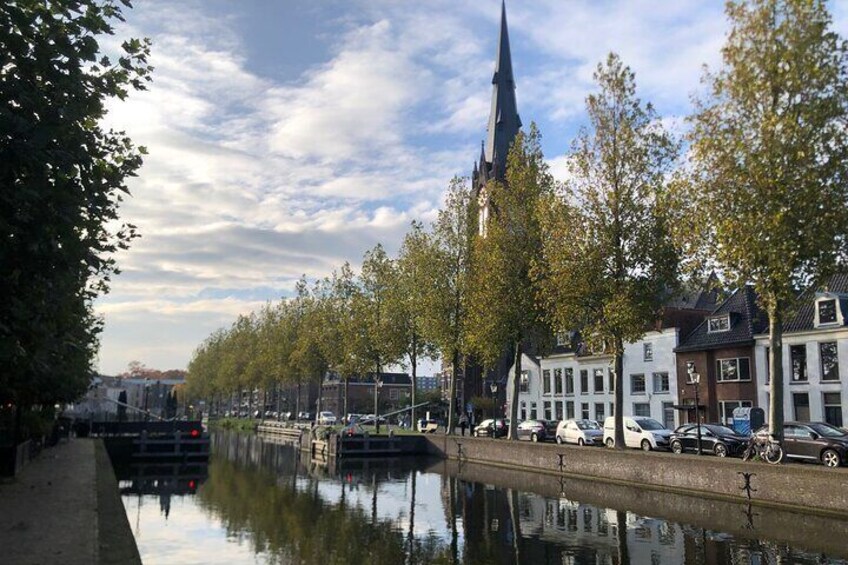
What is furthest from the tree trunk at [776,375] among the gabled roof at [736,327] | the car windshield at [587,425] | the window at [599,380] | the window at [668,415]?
the window at [599,380]

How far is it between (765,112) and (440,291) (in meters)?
26.7

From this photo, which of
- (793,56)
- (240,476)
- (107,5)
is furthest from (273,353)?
(107,5)

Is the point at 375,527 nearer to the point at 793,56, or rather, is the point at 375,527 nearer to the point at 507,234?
the point at 793,56

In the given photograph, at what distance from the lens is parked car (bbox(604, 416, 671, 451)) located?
37.2 meters

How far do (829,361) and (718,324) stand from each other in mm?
9087

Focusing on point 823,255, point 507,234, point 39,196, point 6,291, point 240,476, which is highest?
point 507,234

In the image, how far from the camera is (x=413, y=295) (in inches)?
1975

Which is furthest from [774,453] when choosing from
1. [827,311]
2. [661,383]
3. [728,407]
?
[661,383]

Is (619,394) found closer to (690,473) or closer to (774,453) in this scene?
(690,473)

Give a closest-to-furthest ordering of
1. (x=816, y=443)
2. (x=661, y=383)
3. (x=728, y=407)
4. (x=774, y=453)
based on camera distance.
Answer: (x=774, y=453) < (x=816, y=443) < (x=728, y=407) < (x=661, y=383)

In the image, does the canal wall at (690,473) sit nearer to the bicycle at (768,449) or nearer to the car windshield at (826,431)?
the bicycle at (768,449)

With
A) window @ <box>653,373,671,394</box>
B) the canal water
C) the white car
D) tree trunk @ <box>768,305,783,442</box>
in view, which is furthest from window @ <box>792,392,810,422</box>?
the white car

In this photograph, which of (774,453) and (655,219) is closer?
(774,453)

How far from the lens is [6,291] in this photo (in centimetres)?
873
